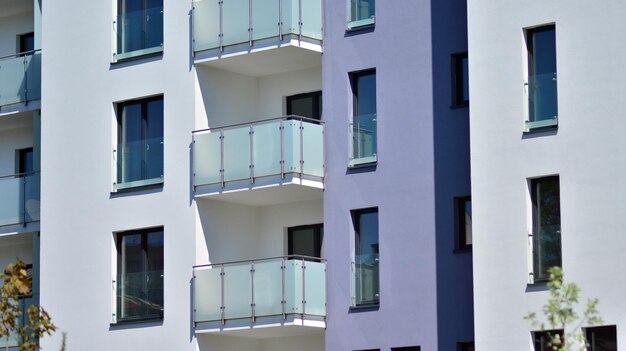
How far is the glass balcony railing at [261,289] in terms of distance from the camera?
30.7 metres

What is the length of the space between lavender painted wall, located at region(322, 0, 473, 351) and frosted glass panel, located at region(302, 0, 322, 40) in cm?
52

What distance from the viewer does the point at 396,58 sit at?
100 ft

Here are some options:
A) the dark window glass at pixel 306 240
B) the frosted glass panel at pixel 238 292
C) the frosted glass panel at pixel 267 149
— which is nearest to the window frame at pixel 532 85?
the frosted glass panel at pixel 267 149

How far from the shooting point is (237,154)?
31.8 meters

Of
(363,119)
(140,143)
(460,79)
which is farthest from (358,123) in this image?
(140,143)

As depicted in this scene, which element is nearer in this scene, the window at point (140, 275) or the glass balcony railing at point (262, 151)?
the glass balcony railing at point (262, 151)

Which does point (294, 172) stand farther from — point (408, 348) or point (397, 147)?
point (408, 348)

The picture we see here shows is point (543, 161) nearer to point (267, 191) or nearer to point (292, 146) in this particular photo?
point (292, 146)

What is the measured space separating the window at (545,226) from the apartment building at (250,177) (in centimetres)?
196

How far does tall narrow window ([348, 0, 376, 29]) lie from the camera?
31234 mm

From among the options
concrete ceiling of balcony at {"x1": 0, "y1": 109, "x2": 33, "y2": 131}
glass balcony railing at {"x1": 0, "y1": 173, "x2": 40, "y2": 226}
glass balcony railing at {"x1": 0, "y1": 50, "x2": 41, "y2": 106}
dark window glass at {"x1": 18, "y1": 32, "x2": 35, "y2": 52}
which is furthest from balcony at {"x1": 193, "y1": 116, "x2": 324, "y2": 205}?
dark window glass at {"x1": 18, "y1": 32, "x2": 35, "y2": 52}

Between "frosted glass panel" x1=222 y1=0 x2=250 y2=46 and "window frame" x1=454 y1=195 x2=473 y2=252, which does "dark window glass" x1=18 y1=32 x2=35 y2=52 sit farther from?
"window frame" x1=454 y1=195 x2=473 y2=252

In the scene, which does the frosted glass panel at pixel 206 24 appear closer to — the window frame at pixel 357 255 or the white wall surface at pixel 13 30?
the window frame at pixel 357 255

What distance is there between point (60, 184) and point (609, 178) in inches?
491
